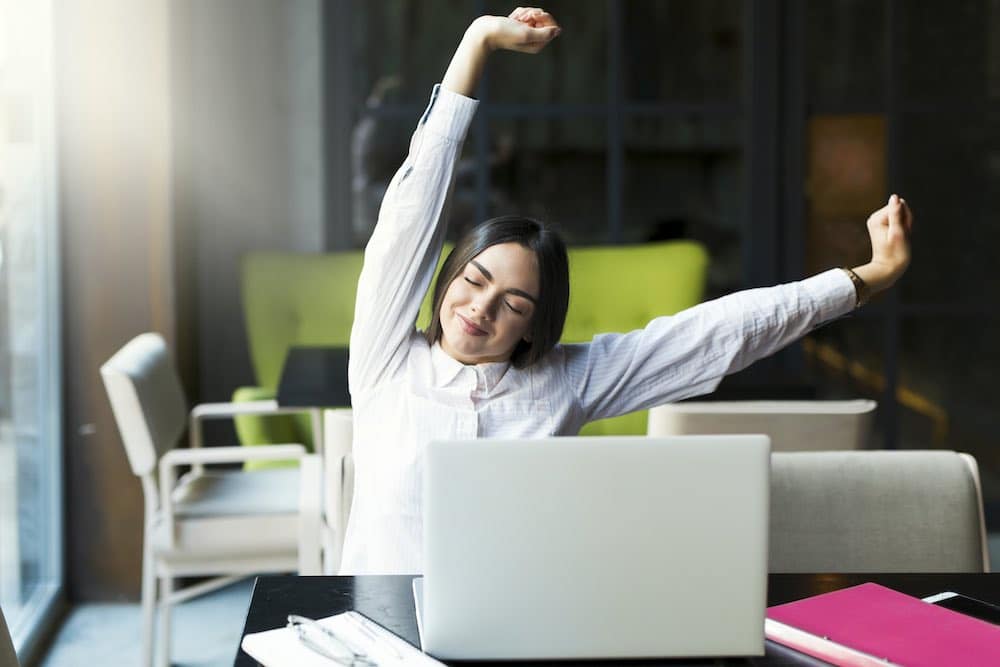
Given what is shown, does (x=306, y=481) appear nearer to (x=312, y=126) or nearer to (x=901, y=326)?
(x=312, y=126)

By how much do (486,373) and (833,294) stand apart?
1.49ft

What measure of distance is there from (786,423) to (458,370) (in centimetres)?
82

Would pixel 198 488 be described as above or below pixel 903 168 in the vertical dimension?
below

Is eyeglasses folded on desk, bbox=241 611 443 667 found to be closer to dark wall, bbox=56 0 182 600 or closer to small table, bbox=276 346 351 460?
small table, bbox=276 346 351 460

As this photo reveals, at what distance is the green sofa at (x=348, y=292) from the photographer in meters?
3.88

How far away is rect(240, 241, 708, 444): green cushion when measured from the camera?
388cm

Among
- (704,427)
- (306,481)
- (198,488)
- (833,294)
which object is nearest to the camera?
(833,294)

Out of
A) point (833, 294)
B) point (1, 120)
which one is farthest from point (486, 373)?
point (1, 120)

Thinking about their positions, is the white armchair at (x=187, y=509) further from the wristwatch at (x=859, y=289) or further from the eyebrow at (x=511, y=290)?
the wristwatch at (x=859, y=289)

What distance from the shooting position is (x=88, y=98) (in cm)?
331

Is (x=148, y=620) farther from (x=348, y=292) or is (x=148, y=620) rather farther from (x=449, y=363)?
(x=449, y=363)

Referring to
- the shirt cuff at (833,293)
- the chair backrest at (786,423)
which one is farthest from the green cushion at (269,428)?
the shirt cuff at (833,293)

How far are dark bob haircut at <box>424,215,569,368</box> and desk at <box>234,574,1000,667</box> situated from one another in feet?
1.41

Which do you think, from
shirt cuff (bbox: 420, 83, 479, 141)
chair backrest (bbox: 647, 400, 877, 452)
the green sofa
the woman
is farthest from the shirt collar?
the green sofa
